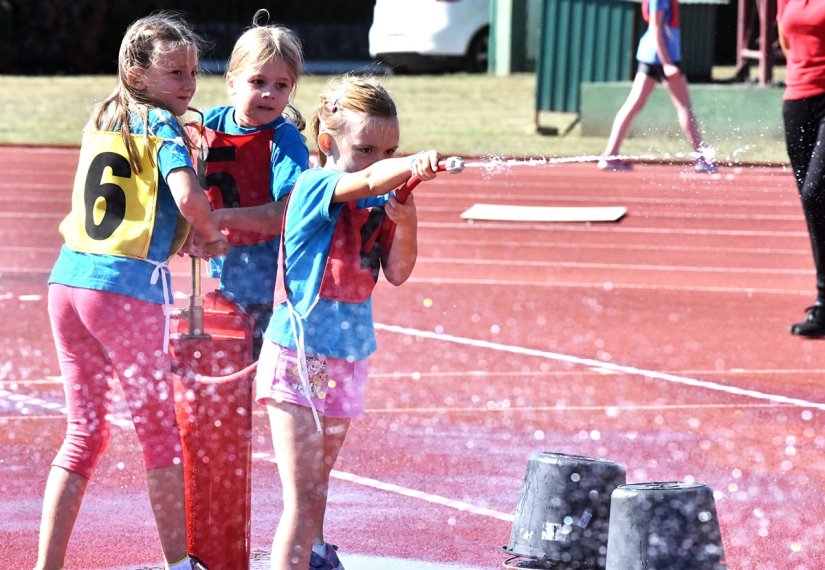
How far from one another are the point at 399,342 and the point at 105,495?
270 centimetres

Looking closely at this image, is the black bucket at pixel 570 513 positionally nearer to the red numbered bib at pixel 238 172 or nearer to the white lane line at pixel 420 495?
the white lane line at pixel 420 495

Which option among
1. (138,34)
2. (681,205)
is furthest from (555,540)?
(681,205)

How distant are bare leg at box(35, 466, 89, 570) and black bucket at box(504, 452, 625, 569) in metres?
1.20

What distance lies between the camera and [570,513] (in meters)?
4.11

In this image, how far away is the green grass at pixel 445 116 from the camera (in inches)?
568

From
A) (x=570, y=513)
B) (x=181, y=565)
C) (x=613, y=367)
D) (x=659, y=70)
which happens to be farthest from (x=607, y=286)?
(x=181, y=565)

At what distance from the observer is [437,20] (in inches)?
898

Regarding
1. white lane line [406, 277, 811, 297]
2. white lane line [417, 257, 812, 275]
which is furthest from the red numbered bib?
white lane line [417, 257, 812, 275]

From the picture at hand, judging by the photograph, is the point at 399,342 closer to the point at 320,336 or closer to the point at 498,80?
the point at 320,336

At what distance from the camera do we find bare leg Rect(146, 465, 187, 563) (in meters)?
3.92

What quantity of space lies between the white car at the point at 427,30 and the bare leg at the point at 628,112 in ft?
32.6

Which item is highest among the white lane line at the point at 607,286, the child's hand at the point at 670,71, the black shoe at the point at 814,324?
the child's hand at the point at 670,71

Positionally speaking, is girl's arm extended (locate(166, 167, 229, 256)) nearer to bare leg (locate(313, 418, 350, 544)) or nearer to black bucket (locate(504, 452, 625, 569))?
bare leg (locate(313, 418, 350, 544))

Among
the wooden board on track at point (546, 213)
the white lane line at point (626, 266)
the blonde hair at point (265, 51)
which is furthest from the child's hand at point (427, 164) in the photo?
the wooden board on track at point (546, 213)
